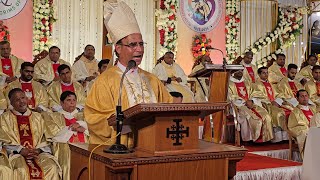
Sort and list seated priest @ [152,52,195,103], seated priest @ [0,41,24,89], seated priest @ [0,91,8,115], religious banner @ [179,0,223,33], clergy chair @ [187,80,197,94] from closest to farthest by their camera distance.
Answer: seated priest @ [0,91,8,115], seated priest @ [0,41,24,89], seated priest @ [152,52,195,103], clergy chair @ [187,80,197,94], religious banner @ [179,0,223,33]

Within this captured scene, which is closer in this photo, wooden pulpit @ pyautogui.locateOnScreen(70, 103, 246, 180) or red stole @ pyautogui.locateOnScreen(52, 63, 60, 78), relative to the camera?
wooden pulpit @ pyautogui.locateOnScreen(70, 103, 246, 180)

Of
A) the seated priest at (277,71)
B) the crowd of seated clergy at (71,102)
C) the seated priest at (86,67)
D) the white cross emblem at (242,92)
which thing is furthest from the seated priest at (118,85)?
the seated priest at (277,71)

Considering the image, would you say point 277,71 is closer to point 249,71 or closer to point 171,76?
point 249,71

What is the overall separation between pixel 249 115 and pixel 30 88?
4043mm

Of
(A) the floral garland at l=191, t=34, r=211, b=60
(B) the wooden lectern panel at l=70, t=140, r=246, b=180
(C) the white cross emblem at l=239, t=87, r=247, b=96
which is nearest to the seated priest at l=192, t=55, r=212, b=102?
(A) the floral garland at l=191, t=34, r=211, b=60

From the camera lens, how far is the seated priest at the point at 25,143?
21.8 ft

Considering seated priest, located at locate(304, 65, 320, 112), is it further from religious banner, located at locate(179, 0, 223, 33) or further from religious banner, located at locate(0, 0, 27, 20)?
religious banner, located at locate(0, 0, 27, 20)

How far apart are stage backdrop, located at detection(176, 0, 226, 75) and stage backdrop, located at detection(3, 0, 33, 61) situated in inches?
148

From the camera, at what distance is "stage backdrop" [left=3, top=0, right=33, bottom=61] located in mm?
11117

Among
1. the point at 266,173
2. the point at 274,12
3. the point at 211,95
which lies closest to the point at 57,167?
the point at 211,95

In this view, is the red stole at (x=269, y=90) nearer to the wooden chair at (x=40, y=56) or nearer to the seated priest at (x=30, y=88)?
the wooden chair at (x=40, y=56)

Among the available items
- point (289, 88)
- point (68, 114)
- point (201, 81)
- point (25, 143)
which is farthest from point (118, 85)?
point (289, 88)

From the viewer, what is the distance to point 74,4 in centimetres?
1196

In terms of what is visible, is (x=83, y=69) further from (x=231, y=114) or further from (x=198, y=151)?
(x=198, y=151)
